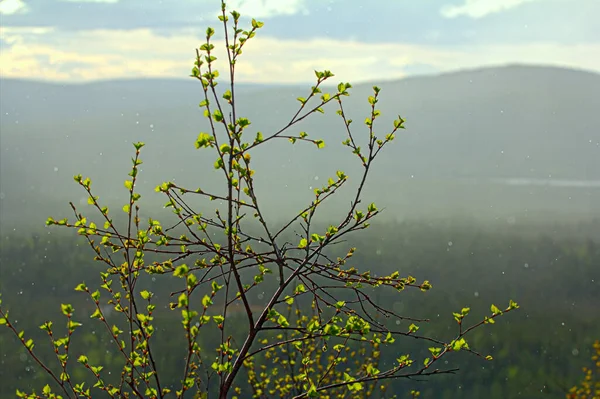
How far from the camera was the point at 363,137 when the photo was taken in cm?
2020

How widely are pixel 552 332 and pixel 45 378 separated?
18.1 feet

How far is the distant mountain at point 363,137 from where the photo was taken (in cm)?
1653

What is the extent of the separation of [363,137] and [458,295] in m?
11.3

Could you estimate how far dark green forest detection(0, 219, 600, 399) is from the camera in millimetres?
6613

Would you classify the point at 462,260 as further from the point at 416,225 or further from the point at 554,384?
the point at 554,384

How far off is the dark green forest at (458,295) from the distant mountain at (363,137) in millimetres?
2346

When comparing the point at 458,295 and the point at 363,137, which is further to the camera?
the point at 363,137

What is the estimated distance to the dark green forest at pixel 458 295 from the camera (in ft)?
21.7

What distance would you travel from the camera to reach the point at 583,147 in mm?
23688

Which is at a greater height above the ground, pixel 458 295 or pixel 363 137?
pixel 363 137

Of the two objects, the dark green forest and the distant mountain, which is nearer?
the dark green forest

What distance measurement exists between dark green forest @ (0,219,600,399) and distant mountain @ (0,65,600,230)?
2346 millimetres

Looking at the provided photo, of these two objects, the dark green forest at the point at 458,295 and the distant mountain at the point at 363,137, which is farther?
the distant mountain at the point at 363,137

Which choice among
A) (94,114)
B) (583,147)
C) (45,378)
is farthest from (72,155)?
(583,147)
